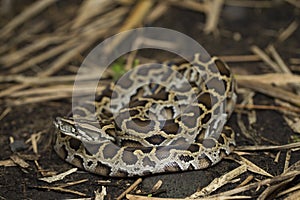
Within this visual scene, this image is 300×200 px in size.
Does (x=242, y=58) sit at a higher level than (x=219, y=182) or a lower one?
higher

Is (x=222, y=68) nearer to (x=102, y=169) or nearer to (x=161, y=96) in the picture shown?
(x=161, y=96)

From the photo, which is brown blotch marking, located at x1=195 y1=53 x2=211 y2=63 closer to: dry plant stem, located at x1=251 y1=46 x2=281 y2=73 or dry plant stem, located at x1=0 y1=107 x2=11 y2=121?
dry plant stem, located at x1=251 y1=46 x2=281 y2=73

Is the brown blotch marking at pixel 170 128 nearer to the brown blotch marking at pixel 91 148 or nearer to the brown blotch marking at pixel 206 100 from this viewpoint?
the brown blotch marking at pixel 206 100

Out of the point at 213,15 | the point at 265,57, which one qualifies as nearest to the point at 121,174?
the point at 265,57

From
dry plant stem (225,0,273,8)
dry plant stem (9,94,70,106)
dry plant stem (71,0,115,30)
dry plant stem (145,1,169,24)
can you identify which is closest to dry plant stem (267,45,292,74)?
dry plant stem (225,0,273,8)

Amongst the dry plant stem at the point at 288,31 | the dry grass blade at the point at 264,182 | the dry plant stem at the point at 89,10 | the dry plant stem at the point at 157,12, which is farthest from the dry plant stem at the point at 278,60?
the dry plant stem at the point at 89,10

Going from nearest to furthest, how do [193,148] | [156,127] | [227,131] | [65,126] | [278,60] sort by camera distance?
[193,148]
[65,126]
[156,127]
[227,131]
[278,60]
